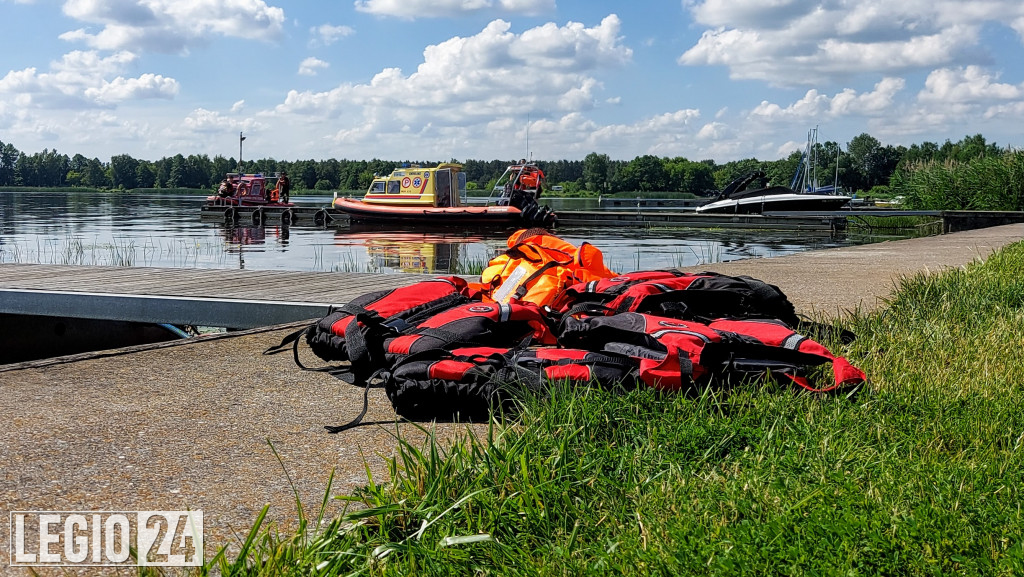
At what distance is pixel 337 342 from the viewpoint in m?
3.96

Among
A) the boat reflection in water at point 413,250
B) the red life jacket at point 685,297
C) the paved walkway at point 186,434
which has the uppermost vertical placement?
the red life jacket at point 685,297

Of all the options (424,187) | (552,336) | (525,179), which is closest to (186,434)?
(552,336)

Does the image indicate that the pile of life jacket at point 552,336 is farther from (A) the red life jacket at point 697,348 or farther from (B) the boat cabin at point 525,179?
(B) the boat cabin at point 525,179

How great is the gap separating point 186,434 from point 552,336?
154 cm

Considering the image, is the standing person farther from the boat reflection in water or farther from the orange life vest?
the orange life vest

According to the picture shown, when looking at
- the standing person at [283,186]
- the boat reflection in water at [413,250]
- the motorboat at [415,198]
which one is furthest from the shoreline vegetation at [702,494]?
the standing person at [283,186]

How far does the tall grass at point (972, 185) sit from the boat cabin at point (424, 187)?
625 inches

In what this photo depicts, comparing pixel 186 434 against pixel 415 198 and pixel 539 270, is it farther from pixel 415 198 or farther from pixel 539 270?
pixel 415 198

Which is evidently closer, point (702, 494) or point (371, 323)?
point (702, 494)

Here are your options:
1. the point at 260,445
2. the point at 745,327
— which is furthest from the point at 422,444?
the point at 745,327

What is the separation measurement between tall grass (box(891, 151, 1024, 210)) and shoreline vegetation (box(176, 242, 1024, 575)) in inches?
1035

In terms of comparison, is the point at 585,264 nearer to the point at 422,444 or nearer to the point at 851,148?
the point at 422,444

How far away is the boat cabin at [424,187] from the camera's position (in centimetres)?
3456

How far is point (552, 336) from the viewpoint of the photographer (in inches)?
152
